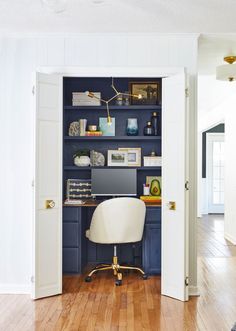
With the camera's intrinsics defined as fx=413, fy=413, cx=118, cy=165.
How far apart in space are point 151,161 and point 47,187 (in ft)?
5.50

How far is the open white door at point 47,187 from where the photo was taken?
3.89 m

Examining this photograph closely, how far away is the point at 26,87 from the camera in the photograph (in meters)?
4.18

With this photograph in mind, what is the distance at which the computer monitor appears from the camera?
16.9 ft

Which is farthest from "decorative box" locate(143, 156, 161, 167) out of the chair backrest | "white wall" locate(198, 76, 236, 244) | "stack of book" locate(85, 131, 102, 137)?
"white wall" locate(198, 76, 236, 244)

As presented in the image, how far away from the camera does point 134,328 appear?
322 cm

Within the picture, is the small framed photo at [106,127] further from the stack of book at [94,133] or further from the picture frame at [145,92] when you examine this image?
the picture frame at [145,92]

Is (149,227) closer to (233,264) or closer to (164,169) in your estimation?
(164,169)

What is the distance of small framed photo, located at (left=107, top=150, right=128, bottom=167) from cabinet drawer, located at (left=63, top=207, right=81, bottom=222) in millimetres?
791

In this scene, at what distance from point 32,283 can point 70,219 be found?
1.08 meters

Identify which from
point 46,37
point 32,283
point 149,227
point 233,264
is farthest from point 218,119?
point 32,283

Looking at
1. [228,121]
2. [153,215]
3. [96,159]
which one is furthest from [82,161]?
[228,121]

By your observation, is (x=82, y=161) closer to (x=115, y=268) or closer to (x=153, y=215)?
(x=153, y=215)

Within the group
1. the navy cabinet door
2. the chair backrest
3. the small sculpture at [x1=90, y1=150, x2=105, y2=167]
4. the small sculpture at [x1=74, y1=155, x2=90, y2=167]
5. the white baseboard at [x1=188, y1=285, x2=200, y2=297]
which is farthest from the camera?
the small sculpture at [x1=90, y1=150, x2=105, y2=167]

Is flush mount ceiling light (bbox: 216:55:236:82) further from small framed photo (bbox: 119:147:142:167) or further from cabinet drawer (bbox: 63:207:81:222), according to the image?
cabinet drawer (bbox: 63:207:81:222)
